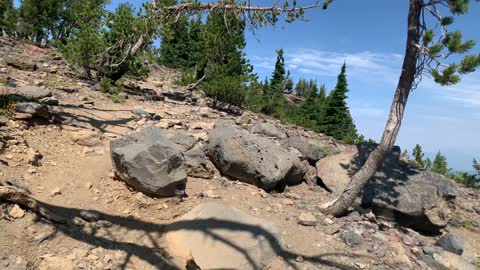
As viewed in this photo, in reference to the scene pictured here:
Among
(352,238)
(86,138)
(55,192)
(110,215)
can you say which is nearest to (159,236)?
(110,215)

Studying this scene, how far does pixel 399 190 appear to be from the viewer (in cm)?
862

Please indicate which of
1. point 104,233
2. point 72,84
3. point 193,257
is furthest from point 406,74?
point 72,84

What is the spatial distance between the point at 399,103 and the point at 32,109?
6785mm

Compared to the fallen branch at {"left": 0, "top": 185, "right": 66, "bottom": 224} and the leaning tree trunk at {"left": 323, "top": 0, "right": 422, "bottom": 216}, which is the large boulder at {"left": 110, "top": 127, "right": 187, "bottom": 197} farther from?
the leaning tree trunk at {"left": 323, "top": 0, "right": 422, "bottom": 216}

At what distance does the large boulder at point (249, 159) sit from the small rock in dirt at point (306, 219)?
0.88 metres

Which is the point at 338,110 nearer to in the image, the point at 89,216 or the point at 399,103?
the point at 399,103

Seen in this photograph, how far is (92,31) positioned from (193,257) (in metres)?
9.66

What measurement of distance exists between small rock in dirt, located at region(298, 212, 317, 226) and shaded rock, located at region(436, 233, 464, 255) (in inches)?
114

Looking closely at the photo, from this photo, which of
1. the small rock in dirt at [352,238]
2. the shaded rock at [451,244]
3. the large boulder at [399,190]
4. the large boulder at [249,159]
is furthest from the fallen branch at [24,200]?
the shaded rock at [451,244]

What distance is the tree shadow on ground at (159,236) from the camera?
16.8ft

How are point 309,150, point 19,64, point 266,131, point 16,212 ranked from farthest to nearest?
point 19,64 → point 266,131 → point 309,150 → point 16,212

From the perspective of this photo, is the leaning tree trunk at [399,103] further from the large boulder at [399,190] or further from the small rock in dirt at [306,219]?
the large boulder at [399,190]

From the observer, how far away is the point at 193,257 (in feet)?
17.1

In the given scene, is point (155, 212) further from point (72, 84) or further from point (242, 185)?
point (72, 84)
